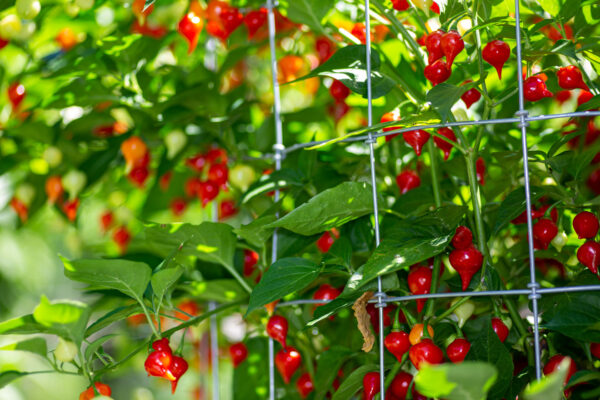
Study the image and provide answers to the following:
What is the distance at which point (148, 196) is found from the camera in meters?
1.46

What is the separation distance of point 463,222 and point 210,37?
0.73 m

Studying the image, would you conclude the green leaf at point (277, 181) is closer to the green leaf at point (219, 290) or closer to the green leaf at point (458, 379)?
the green leaf at point (219, 290)

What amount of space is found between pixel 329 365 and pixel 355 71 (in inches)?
17.0

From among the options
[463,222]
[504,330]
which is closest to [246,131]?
[463,222]

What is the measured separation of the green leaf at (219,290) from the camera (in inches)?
41.0

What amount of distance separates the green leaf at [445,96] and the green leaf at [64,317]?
19.7 inches

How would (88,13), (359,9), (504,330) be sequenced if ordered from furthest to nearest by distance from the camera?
(88,13) → (359,9) → (504,330)

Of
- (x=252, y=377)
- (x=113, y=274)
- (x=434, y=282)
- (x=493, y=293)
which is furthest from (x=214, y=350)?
(x=493, y=293)

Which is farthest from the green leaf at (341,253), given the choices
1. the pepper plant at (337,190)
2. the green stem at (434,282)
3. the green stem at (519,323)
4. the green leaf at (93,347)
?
the green leaf at (93,347)

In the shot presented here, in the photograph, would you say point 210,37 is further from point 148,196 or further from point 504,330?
point 504,330

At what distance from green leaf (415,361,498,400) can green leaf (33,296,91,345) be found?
19.0 inches

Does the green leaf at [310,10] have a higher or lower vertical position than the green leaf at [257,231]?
higher

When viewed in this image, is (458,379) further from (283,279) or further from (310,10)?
(310,10)

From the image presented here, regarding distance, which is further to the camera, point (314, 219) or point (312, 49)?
point (312, 49)
